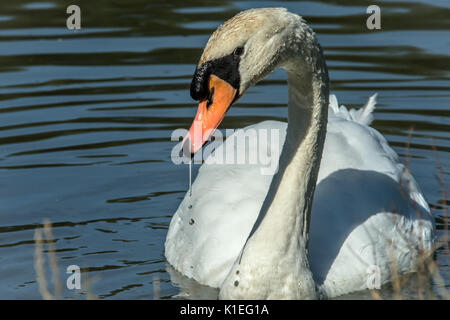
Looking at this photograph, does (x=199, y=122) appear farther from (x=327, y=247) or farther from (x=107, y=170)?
(x=107, y=170)

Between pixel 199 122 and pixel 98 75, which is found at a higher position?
pixel 199 122

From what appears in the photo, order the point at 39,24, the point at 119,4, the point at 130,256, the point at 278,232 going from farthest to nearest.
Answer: the point at 119,4, the point at 39,24, the point at 130,256, the point at 278,232

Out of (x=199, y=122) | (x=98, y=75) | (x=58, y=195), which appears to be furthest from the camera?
(x=98, y=75)

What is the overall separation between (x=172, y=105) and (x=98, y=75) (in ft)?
4.35

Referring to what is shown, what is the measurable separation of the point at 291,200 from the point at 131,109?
15.7ft

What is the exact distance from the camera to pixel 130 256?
24.5 ft

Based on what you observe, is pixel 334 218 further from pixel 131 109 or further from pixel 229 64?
pixel 131 109

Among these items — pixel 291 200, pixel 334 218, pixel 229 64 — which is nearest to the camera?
pixel 229 64

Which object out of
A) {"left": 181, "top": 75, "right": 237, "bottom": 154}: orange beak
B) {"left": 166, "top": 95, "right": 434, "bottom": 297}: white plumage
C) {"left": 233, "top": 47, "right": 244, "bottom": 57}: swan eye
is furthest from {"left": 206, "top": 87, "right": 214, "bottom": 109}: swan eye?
{"left": 166, "top": 95, "right": 434, "bottom": 297}: white plumage

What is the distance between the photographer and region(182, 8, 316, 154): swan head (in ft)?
17.2

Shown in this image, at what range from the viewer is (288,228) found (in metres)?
6.20

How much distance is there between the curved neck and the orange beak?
34.4 inches

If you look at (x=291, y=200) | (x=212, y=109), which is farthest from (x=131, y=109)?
(x=212, y=109)
